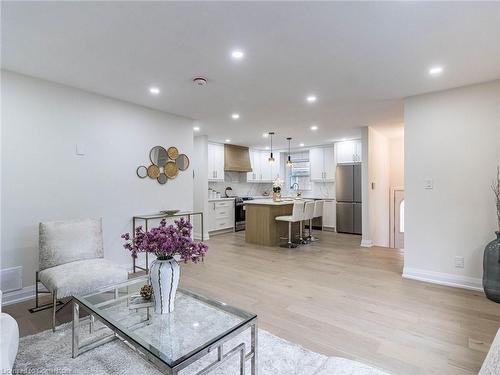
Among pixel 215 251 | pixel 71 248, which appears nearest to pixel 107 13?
pixel 71 248

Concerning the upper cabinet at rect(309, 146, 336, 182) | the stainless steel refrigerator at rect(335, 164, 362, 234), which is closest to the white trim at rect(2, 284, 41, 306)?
the stainless steel refrigerator at rect(335, 164, 362, 234)

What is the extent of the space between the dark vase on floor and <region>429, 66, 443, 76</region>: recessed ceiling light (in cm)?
185

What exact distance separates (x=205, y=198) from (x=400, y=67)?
468cm

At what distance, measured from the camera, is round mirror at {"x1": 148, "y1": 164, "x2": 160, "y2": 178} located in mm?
4137

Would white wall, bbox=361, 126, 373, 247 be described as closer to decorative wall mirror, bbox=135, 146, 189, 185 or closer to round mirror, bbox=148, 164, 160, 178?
decorative wall mirror, bbox=135, 146, 189, 185

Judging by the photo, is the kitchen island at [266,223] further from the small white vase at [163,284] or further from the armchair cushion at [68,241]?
the small white vase at [163,284]

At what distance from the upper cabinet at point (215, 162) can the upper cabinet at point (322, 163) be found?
2.69m

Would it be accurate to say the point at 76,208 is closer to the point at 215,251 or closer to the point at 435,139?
the point at 215,251

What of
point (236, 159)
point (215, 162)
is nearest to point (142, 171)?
point (215, 162)

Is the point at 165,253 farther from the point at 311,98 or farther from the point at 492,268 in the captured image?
the point at 492,268

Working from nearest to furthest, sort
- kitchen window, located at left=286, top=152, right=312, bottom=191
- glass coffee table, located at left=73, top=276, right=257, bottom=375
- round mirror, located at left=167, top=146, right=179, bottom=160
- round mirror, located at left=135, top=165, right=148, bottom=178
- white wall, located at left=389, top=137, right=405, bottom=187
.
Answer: glass coffee table, located at left=73, top=276, right=257, bottom=375 < round mirror, located at left=135, top=165, right=148, bottom=178 < round mirror, located at left=167, top=146, right=179, bottom=160 < white wall, located at left=389, top=137, right=405, bottom=187 < kitchen window, located at left=286, top=152, right=312, bottom=191

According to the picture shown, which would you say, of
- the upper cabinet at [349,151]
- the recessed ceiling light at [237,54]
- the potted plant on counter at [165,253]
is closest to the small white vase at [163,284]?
the potted plant on counter at [165,253]

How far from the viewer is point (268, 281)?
349 centimetres

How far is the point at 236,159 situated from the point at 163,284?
20.4 ft
